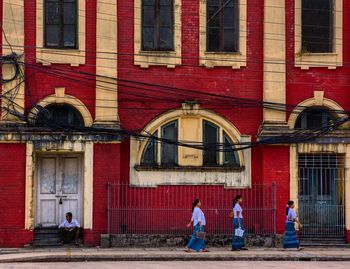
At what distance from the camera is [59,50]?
2558cm

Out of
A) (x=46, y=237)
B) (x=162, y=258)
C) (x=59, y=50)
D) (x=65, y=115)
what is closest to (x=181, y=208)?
(x=162, y=258)

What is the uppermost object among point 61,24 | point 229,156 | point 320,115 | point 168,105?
point 61,24

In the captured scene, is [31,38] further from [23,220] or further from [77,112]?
[23,220]

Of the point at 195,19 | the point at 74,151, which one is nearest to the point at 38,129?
the point at 74,151

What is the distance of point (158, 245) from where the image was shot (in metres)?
25.5

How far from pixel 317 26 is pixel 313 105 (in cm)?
242

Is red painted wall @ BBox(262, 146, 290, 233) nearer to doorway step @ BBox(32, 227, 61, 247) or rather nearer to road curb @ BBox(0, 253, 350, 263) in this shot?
road curb @ BBox(0, 253, 350, 263)

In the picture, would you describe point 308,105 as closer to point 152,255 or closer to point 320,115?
point 320,115

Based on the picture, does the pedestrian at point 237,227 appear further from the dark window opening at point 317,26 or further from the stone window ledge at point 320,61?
the dark window opening at point 317,26

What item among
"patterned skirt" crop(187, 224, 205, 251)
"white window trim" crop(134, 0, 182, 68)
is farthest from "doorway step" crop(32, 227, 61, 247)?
"white window trim" crop(134, 0, 182, 68)

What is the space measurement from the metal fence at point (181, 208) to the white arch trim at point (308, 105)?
2.05 metres

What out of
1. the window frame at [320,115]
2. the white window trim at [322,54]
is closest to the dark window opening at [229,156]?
the window frame at [320,115]

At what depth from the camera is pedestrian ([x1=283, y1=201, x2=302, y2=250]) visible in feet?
81.3

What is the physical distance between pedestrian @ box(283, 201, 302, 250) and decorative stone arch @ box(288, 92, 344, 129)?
107 inches
